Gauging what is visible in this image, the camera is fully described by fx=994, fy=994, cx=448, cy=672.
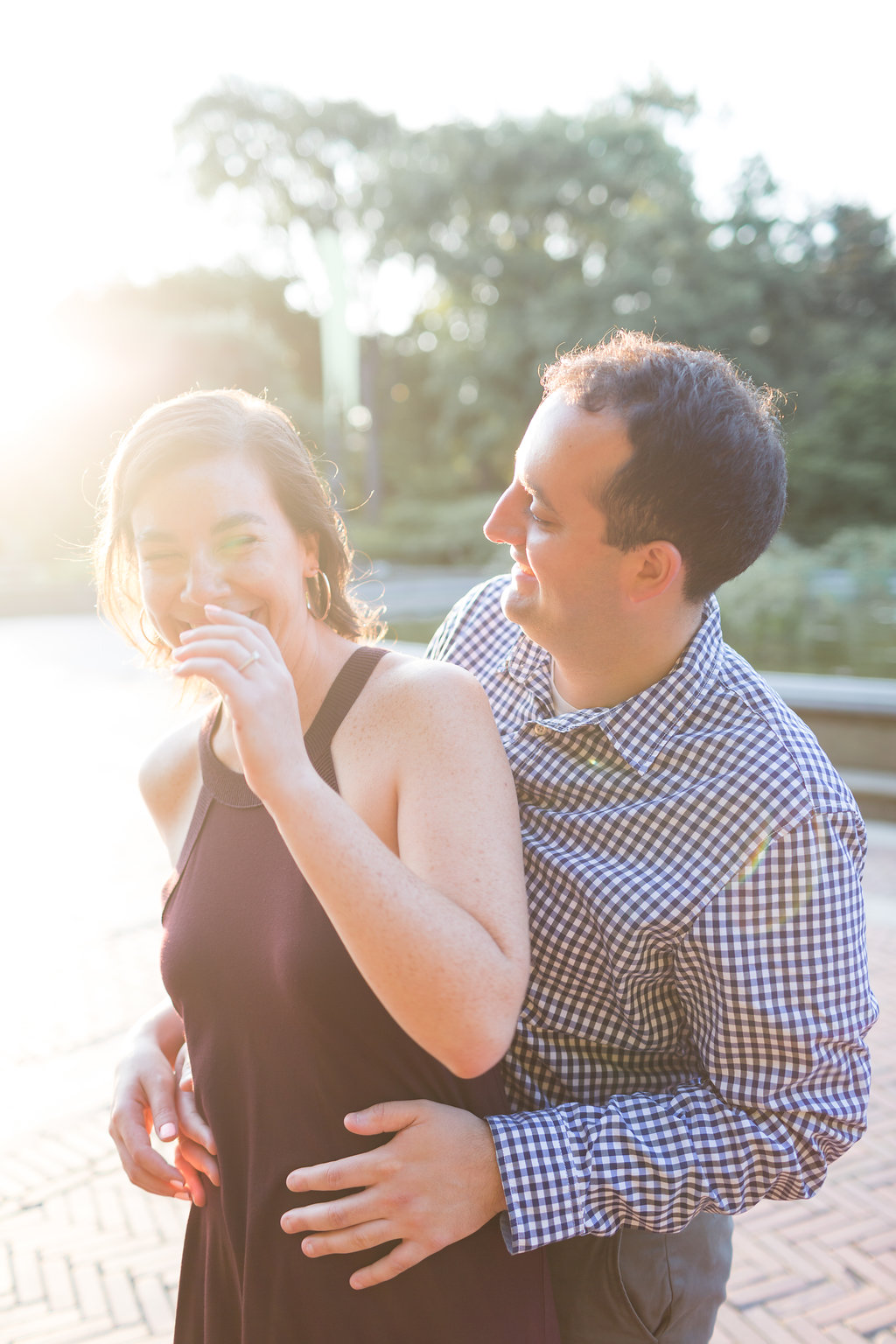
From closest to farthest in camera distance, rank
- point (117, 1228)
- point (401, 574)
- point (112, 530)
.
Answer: point (112, 530) < point (117, 1228) < point (401, 574)

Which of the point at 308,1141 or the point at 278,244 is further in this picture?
the point at 278,244

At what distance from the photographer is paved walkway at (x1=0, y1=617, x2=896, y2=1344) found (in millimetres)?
2830

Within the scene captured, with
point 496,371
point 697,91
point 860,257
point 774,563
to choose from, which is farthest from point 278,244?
point 774,563

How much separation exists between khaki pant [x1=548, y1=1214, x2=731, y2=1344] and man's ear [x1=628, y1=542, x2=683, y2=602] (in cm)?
97

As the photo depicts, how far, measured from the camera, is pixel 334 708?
1.44m

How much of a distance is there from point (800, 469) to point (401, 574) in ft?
31.7

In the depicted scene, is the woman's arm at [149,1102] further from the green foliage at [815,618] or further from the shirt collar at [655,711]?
the green foliage at [815,618]

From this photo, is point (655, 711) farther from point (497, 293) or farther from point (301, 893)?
point (497, 293)

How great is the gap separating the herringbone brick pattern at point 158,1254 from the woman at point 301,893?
62.4 inches

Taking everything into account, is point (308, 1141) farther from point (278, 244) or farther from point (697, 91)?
point (278, 244)

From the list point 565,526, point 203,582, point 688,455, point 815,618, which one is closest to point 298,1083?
point 203,582

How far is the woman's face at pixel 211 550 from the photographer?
1.47 metres

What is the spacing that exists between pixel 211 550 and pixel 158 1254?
266 cm

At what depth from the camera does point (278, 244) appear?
3475cm
